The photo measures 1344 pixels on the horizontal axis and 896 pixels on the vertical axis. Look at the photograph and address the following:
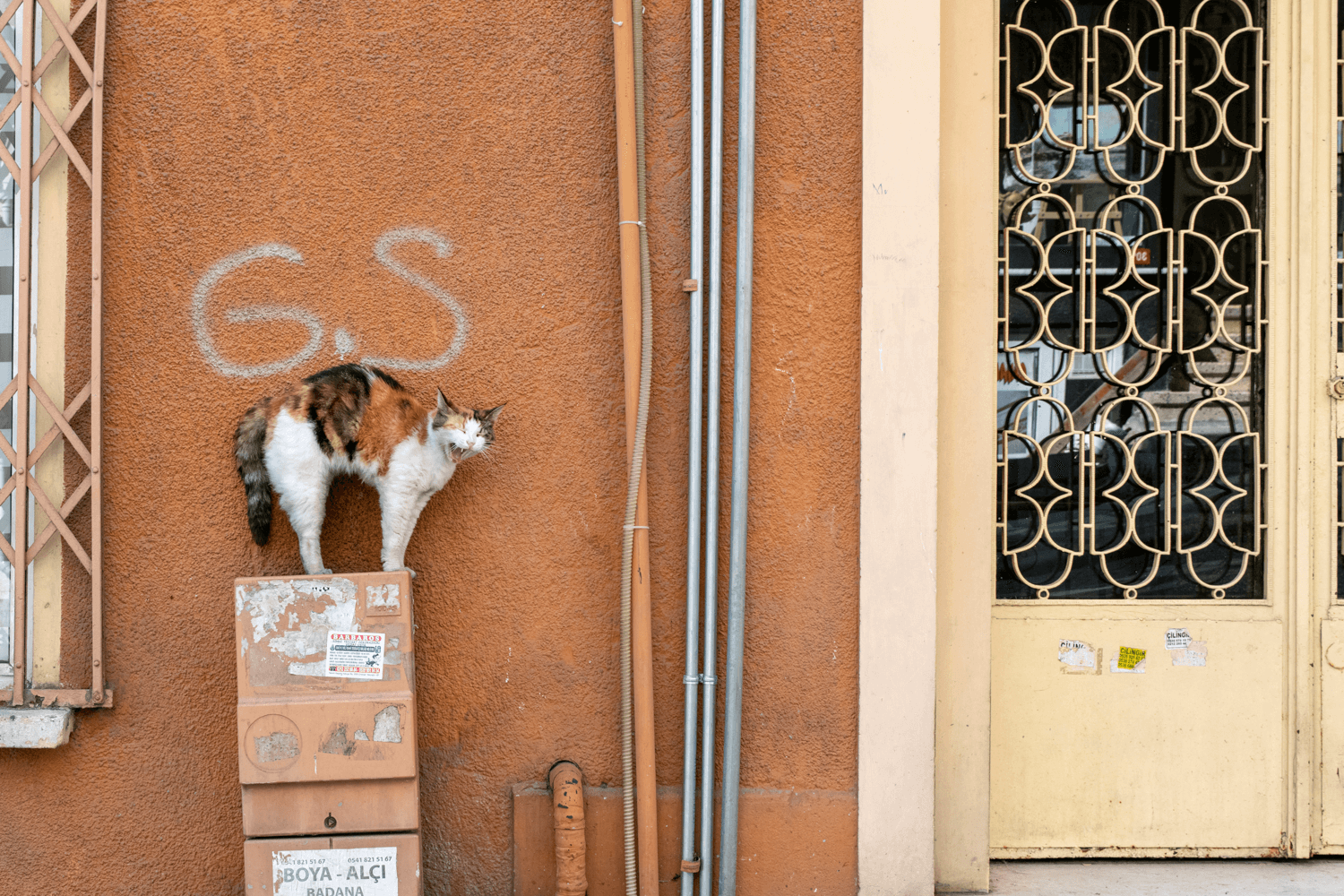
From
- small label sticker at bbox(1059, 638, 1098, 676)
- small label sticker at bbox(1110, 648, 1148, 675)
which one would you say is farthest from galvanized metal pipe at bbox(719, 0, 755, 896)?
small label sticker at bbox(1110, 648, 1148, 675)

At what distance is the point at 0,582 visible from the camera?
254cm

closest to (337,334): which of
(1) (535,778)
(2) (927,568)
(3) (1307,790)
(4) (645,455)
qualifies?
(4) (645,455)

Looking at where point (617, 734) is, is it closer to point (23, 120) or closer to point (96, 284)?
point (96, 284)

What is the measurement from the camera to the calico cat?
90.4 inches

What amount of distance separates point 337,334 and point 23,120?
101cm

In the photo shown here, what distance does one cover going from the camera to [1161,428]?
9.32 feet

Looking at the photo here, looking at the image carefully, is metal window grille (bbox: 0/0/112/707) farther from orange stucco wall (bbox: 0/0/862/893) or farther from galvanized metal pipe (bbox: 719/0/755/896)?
galvanized metal pipe (bbox: 719/0/755/896)

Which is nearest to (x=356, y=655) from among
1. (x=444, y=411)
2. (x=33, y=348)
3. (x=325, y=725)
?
(x=325, y=725)

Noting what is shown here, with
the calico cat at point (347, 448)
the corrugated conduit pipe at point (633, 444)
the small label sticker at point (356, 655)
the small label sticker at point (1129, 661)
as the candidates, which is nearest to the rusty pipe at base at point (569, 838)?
the corrugated conduit pipe at point (633, 444)

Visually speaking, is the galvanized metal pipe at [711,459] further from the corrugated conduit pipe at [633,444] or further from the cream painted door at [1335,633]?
the cream painted door at [1335,633]

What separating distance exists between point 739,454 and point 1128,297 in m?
1.42

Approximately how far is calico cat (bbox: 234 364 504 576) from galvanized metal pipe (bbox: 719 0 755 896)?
0.68 meters

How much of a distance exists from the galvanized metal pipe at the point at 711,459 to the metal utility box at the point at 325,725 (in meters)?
0.78

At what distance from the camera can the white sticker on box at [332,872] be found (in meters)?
2.16
